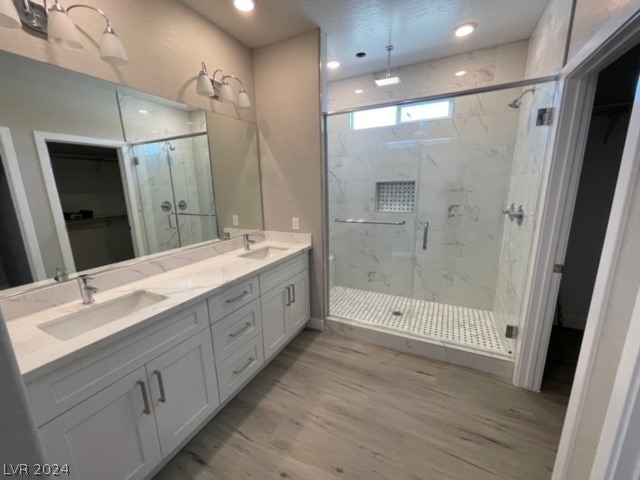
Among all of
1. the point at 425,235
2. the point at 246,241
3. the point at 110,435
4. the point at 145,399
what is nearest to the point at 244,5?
the point at 246,241

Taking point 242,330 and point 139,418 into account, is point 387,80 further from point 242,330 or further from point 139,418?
point 139,418

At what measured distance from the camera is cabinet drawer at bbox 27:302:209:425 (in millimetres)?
880

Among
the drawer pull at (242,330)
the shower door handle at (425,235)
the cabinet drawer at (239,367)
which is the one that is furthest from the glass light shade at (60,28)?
the shower door handle at (425,235)

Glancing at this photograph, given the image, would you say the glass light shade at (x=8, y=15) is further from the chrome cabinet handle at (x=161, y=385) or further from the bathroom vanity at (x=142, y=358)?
the chrome cabinet handle at (x=161, y=385)

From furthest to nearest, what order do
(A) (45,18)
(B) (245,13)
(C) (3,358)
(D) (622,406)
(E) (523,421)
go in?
(B) (245,13) → (E) (523,421) → (A) (45,18) → (D) (622,406) → (C) (3,358)

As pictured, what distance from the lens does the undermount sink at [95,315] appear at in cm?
120

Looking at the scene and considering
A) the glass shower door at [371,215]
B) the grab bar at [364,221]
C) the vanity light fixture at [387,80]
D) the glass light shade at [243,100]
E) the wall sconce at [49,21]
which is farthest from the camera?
the grab bar at [364,221]

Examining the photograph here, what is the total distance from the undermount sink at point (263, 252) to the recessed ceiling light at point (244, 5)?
179 centimetres

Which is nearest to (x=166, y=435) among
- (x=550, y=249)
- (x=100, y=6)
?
(x=100, y=6)

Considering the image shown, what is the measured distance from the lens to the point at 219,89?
80.8 inches

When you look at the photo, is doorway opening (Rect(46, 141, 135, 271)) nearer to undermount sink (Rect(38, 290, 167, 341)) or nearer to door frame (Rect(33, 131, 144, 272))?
door frame (Rect(33, 131, 144, 272))

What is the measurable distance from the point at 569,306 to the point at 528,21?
2538 mm

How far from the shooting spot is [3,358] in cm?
40

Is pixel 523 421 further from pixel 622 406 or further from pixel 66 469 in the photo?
pixel 66 469
